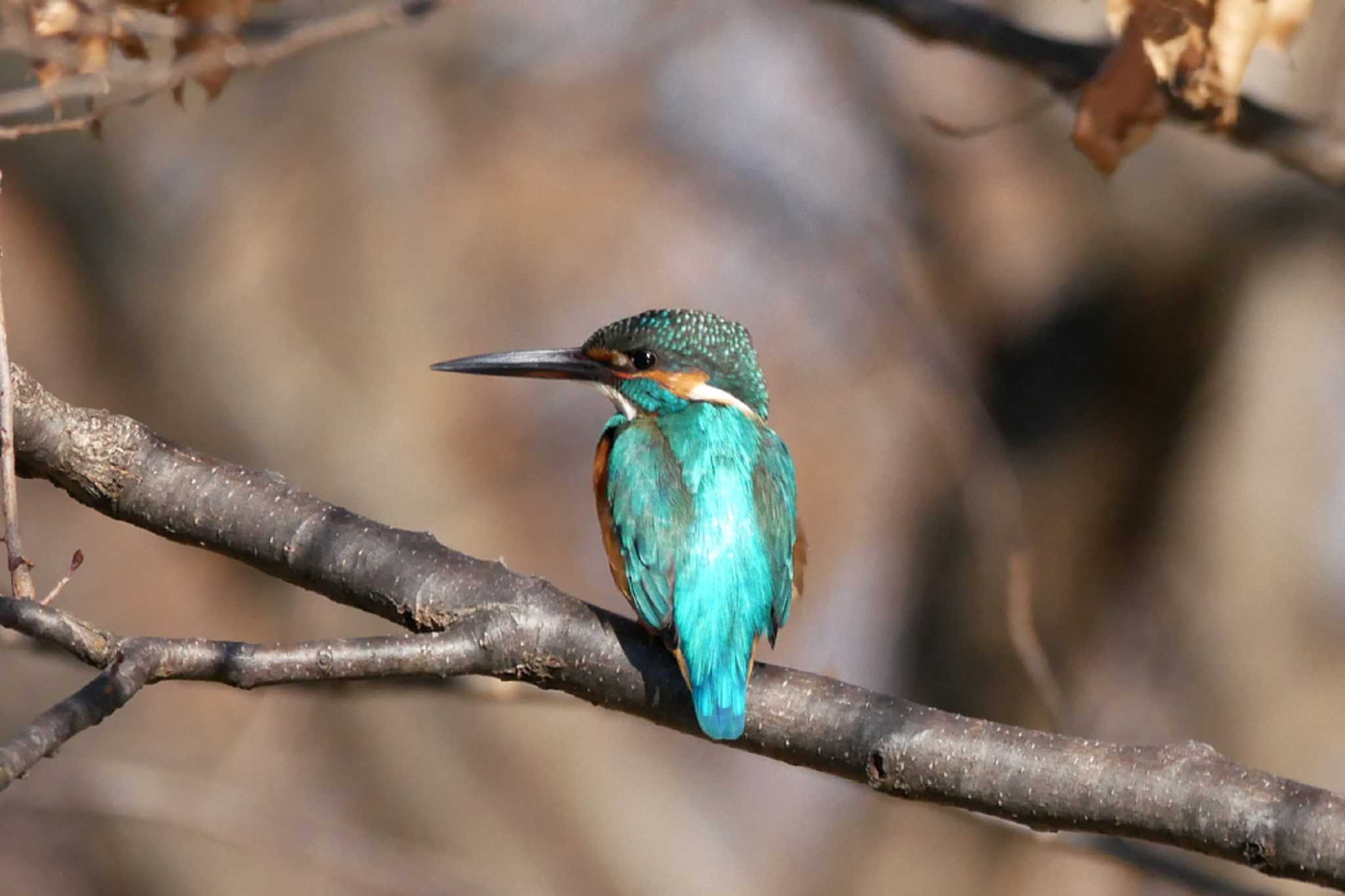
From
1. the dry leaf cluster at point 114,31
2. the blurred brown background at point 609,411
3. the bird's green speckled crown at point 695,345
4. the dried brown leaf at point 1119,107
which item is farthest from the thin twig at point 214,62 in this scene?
the blurred brown background at point 609,411

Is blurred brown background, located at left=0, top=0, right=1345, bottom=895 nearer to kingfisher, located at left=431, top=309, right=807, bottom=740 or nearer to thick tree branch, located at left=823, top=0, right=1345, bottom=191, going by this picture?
thick tree branch, located at left=823, top=0, right=1345, bottom=191

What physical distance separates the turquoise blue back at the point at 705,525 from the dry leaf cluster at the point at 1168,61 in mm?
830

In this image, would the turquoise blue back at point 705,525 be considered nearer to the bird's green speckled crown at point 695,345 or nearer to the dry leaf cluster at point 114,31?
the bird's green speckled crown at point 695,345

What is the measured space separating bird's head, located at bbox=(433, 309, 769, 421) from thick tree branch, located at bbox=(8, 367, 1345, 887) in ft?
2.37

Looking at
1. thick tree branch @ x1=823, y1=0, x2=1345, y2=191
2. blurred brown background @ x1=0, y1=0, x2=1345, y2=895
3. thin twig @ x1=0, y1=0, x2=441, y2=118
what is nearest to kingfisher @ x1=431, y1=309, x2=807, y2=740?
thin twig @ x1=0, y1=0, x2=441, y2=118

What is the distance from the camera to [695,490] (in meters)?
2.58

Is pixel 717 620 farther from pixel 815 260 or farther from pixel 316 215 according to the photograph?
pixel 815 260

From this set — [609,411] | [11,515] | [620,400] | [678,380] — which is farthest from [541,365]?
[609,411]

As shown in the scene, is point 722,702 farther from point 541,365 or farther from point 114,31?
point 114,31

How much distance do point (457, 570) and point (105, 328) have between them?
3.65m

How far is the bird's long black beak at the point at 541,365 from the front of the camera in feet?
9.48

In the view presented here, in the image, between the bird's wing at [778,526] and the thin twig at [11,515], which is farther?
the bird's wing at [778,526]

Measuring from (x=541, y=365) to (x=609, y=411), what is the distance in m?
4.59

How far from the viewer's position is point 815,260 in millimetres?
7117
